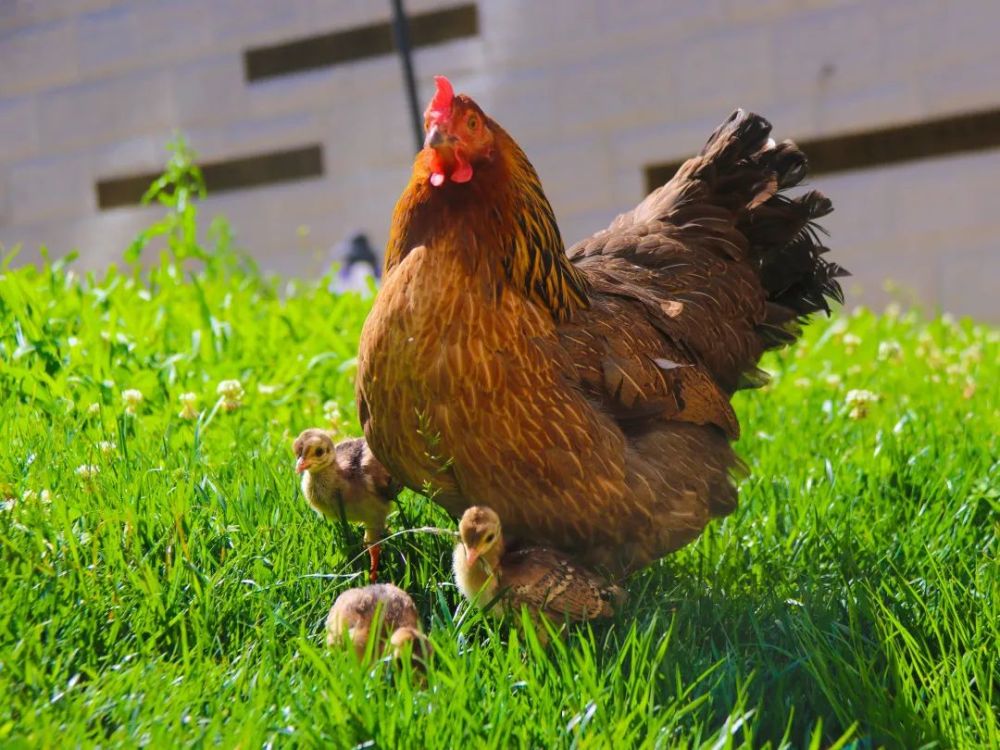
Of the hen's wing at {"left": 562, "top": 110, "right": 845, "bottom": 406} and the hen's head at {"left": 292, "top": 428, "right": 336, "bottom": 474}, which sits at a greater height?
the hen's wing at {"left": 562, "top": 110, "right": 845, "bottom": 406}

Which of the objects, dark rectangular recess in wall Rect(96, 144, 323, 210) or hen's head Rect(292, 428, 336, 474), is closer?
hen's head Rect(292, 428, 336, 474)

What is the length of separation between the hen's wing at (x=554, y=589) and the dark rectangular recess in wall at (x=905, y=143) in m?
5.11

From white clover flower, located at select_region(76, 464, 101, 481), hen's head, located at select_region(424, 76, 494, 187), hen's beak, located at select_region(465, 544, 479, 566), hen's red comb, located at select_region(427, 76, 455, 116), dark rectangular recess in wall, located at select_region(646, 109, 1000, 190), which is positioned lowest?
hen's beak, located at select_region(465, 544, 479, 566)

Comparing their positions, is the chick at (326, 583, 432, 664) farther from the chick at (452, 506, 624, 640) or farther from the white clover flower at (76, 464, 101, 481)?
the white clover flower at (76, 464, 101, 481)

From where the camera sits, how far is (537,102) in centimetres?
806

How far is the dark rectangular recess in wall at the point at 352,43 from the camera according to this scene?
836 centimetres

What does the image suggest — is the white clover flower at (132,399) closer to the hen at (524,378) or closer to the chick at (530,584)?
the hen at (524,378)

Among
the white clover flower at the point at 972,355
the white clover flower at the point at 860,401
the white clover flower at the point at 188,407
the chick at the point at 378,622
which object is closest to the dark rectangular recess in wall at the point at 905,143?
the white clover flower at the point at 972,355

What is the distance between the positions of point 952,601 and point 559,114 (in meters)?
5.87

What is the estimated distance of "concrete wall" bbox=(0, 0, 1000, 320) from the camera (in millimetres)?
7238

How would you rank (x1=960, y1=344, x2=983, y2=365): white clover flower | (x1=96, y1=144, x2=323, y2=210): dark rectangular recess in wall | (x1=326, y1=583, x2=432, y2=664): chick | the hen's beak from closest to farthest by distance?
(x1=326, y1=583, x2=432, y2=664): chick < the hen's beak < (x1=960, y1=344, x2=983, y2=365): white clover flower < (x1=96, y1=144, x2=323, y2=210): dark rectangular recess in wall

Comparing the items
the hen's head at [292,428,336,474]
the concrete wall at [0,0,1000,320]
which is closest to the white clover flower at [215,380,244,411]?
the hen's head at [292,428,336,474]

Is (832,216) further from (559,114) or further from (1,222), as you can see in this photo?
(1,222)

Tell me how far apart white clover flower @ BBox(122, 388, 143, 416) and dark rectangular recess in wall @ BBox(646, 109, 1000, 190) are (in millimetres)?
4789
